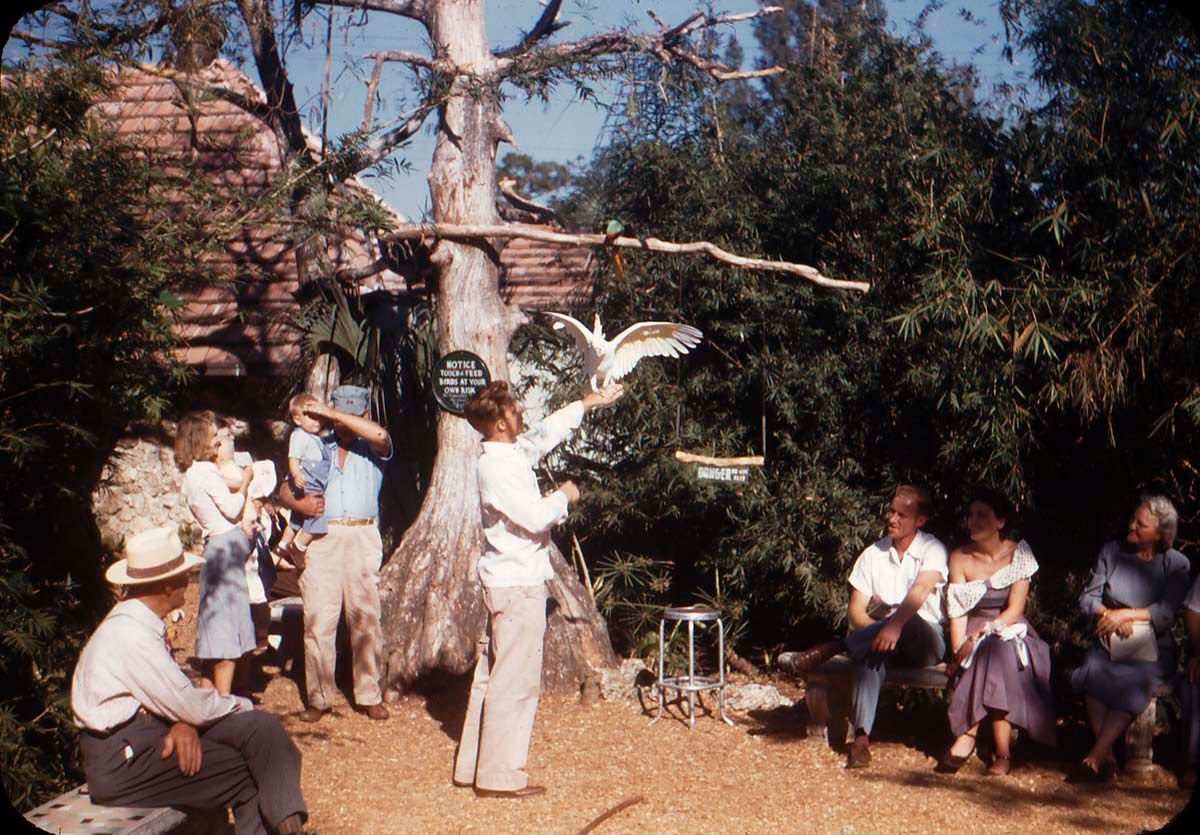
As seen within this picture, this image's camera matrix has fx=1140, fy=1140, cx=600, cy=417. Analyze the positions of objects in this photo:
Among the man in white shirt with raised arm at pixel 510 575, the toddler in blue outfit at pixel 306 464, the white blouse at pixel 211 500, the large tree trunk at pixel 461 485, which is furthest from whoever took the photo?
the large tree trunk at pixel 461 485

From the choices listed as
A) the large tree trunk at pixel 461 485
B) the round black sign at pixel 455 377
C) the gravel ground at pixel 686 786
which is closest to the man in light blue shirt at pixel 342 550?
the gravel ground at pixel 686 786

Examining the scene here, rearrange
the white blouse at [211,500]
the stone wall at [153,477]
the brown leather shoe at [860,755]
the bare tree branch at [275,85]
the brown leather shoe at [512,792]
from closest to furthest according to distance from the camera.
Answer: the brown leather shoe at [512,792], the brown leather shoe at [860,755], the white blouse at [211,500], the bare tree branch at [275,85], the stone wall at [153,477]

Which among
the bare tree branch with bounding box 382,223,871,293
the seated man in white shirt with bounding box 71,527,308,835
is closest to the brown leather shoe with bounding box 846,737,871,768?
the bare tree branch with bounding box 382,223,871,293

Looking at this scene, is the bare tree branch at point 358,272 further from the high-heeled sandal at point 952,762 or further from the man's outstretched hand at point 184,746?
the high-heeled sandal at point 952,762

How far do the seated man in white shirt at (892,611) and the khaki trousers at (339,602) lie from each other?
100 inches

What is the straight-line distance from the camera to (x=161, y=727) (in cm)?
407

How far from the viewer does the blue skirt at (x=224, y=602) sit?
6027mm

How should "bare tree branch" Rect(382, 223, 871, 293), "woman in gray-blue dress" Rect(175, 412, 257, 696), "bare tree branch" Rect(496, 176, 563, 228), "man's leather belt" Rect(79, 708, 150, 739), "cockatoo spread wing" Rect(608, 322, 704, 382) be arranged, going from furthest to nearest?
1. "bare tree branch" Rect(496, 176, 563, 228)
2. "bare tree branch" Rect(382, 223, 871, 293)
3. "cockatoo spread wing" Rect(608, 322, 704, 382)
4. "woman in gray-blue dress" Rect(175, 412, 257, 696)
5. "man's leather belt" Rect(79, 708, 150, 739)

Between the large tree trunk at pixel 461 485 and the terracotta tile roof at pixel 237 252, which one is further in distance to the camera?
the terracotta tile roof at pixel 237 252

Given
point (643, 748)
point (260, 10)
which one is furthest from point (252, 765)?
point (260, 10)

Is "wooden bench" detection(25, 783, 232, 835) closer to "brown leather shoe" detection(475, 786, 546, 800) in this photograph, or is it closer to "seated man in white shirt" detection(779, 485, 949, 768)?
"brown leather shoe" detection(475, 786, 546, 800)

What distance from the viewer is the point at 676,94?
877 centimetres

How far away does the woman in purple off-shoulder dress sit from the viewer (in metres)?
5.74

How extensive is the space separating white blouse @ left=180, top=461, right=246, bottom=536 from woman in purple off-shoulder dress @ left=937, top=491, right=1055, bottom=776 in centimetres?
393
